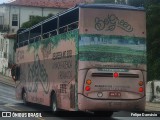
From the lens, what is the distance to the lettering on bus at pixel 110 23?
17.4m

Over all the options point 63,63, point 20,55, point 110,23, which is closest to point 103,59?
point 110,23

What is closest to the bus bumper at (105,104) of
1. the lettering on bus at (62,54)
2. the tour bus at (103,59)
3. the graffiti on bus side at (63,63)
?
the tour bus at (103,59)

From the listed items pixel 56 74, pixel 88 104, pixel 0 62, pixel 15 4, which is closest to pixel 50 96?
pixel 56 74

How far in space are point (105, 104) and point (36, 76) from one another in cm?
730

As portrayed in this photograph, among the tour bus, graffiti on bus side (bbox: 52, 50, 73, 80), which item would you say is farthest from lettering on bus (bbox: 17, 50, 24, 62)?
the tour bus

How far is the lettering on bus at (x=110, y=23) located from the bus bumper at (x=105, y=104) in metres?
2.71

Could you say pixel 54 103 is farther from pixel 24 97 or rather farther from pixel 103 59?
pixel 24 97

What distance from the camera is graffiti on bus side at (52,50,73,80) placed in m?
18.2

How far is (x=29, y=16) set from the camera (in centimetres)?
7838

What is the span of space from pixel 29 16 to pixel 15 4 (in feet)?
10.1

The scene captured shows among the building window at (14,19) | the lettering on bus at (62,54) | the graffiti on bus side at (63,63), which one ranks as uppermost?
the building window at (14,19)

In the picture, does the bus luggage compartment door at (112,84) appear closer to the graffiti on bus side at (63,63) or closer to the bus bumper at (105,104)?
the bus bumper at (105,104)

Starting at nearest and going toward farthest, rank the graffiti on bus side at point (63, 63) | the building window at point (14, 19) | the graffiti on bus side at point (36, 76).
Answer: the graffiti on bus side at point (63, 63), the graffiti on bus side at point (36, 76), the building window at point (14, 19)

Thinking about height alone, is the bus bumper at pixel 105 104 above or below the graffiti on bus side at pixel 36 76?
below
